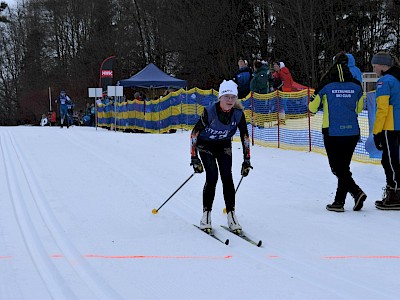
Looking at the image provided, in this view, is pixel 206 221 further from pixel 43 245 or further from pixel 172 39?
pixel 172 39

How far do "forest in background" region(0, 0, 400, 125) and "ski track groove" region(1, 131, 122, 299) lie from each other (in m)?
25.2

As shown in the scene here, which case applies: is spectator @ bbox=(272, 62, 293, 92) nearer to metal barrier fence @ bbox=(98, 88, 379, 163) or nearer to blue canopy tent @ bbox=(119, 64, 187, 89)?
metal barrier fence @ bbox=(98, 88, 379, 163)

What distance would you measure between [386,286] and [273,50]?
33.4 metres

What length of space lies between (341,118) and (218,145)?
1.82m

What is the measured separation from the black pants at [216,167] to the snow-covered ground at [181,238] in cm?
38

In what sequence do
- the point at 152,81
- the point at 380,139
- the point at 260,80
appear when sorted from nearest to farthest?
the point at 380,139 < the point at 260,80 < the point at 152,81

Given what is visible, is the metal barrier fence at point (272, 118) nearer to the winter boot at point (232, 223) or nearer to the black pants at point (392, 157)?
the black pants at point (392, 157)

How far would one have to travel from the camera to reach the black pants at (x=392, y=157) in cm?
798

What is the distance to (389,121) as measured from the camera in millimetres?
7898

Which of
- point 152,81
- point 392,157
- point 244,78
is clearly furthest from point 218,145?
point 152,81

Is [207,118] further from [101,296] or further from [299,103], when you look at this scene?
[299,103]

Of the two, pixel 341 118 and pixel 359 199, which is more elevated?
pixel 341 118

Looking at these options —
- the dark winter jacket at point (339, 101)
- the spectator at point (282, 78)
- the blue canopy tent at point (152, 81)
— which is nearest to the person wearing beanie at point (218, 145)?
the dark winter jacket at point (339, 101)

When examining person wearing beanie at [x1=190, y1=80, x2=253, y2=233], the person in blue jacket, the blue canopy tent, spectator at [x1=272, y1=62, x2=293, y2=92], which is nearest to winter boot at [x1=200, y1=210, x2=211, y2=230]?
person wearing beanie at [x1=190, y1=80, x2=253, y2=233]
